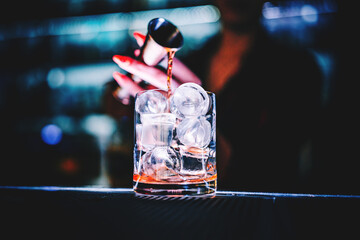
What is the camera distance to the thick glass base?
79cm

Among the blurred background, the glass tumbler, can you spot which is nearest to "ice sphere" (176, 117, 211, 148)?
the glass tumbler

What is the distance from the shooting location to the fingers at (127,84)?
1.16 meters

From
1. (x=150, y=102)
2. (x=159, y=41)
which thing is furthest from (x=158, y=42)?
(x=150, y=102)

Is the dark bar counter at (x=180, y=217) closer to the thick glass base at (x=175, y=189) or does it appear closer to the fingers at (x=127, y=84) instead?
the thick glass base at (x=175, y=189)

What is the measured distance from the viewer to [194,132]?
79 centimetres

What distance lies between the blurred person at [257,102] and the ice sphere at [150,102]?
239mm

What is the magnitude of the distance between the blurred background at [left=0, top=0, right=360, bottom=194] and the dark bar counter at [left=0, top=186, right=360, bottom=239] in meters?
0.39

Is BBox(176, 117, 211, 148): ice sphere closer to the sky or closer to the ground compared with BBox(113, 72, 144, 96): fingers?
closer to the ground

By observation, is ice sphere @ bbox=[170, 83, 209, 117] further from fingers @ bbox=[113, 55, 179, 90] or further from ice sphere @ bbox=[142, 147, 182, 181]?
fingers @ bbox=[113, 55, 179, 90]

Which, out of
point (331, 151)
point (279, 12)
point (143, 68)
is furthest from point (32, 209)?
point (279, 12)

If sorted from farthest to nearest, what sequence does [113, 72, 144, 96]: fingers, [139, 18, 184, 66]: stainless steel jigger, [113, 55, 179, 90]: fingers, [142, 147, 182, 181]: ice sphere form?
[113, 72, 144, 96]: fingers
[113, 55, 179, 90]: fingers
[139, 18, 184, 66]: stainless steel jigger
[142, 147, 182, 181]: ice sphere

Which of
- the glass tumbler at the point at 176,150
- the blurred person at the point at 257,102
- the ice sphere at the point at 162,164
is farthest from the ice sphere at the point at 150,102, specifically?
the blurred person at the point at 257,102

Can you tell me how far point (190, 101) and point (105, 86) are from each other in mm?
681

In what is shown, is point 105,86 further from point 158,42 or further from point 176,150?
point 176,150
